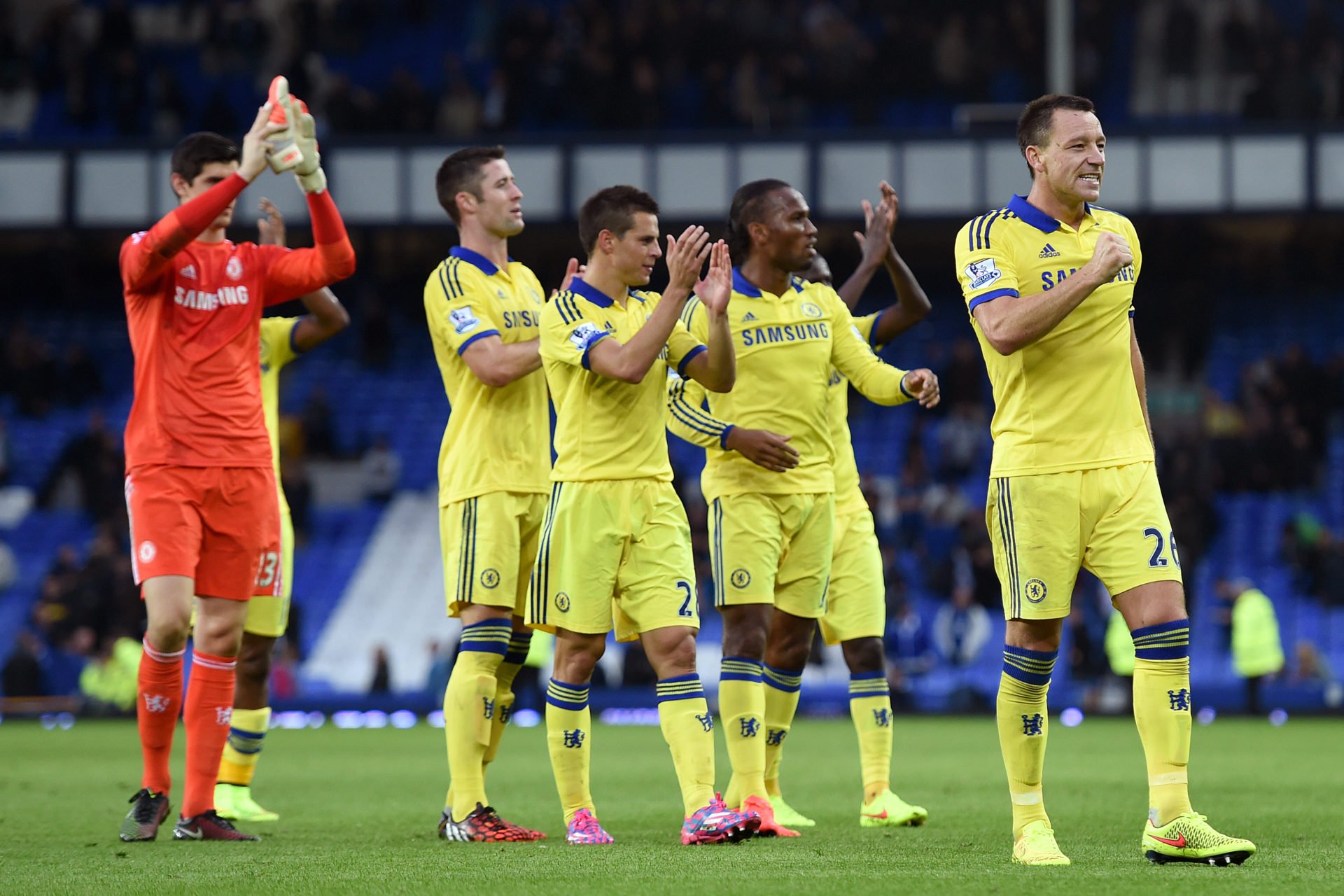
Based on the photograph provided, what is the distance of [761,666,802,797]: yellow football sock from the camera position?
815 cm

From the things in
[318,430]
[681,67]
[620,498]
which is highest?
[681,67]

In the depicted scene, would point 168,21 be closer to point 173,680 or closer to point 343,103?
point 343,103

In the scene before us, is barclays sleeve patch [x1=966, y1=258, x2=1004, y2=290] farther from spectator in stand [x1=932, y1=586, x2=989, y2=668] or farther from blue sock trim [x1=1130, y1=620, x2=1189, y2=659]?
spectator in stand [x1=932, y1=586, x2=989, y2=668]

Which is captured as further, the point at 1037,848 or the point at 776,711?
the point at 776,711

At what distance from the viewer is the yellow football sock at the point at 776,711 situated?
321 inches

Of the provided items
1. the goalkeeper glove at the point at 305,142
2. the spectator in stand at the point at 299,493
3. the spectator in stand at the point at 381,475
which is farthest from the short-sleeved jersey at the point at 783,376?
the spectator in stand at the point at 381,475

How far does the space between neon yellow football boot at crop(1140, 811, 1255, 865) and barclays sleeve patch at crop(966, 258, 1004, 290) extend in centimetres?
187

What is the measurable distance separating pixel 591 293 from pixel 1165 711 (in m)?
2.85

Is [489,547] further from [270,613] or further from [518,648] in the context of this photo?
[270,613]

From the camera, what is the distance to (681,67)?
31.0 meters

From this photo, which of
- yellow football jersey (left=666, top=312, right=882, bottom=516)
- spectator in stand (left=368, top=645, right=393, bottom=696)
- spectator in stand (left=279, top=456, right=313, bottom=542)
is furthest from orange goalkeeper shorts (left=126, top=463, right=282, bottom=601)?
spectator in stand (left=279, top=456, right=313, bottom=542)

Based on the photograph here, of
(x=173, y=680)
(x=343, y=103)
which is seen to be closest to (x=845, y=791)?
(x=173, y=680)

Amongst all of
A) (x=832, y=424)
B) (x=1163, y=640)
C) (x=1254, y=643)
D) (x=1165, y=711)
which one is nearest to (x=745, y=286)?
(x=832, y=424)

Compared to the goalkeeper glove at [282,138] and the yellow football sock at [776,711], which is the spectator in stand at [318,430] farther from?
the goalkeeper glove at [282,138]
